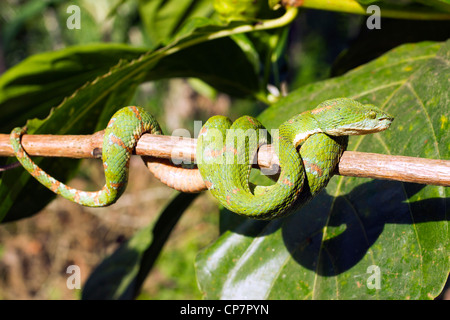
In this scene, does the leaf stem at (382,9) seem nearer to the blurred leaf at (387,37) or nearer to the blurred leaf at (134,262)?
the blurred leaf at (387,37)

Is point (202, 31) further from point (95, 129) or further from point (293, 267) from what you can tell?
point (293, 267)

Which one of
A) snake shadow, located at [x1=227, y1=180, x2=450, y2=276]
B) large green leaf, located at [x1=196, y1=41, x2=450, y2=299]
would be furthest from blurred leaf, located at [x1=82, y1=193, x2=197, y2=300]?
snake shadow, located at [x1=227, y1=180, x2=450, y2=276]

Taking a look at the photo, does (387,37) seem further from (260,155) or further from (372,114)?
(260,155)

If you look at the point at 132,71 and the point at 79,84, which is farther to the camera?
the point at 79,84

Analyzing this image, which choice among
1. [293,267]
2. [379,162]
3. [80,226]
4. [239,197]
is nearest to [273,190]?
[239,197]

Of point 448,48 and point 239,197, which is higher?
point 448,48

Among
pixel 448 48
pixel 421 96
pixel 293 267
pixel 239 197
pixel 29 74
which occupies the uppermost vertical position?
pixel 29 74

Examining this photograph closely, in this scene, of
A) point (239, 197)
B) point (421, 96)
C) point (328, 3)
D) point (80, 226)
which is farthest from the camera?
point (80, 226)

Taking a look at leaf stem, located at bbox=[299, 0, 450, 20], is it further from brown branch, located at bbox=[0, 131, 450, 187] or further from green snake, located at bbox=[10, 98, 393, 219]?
brown branch, located at bbox=[0, 131, 450, 187]
